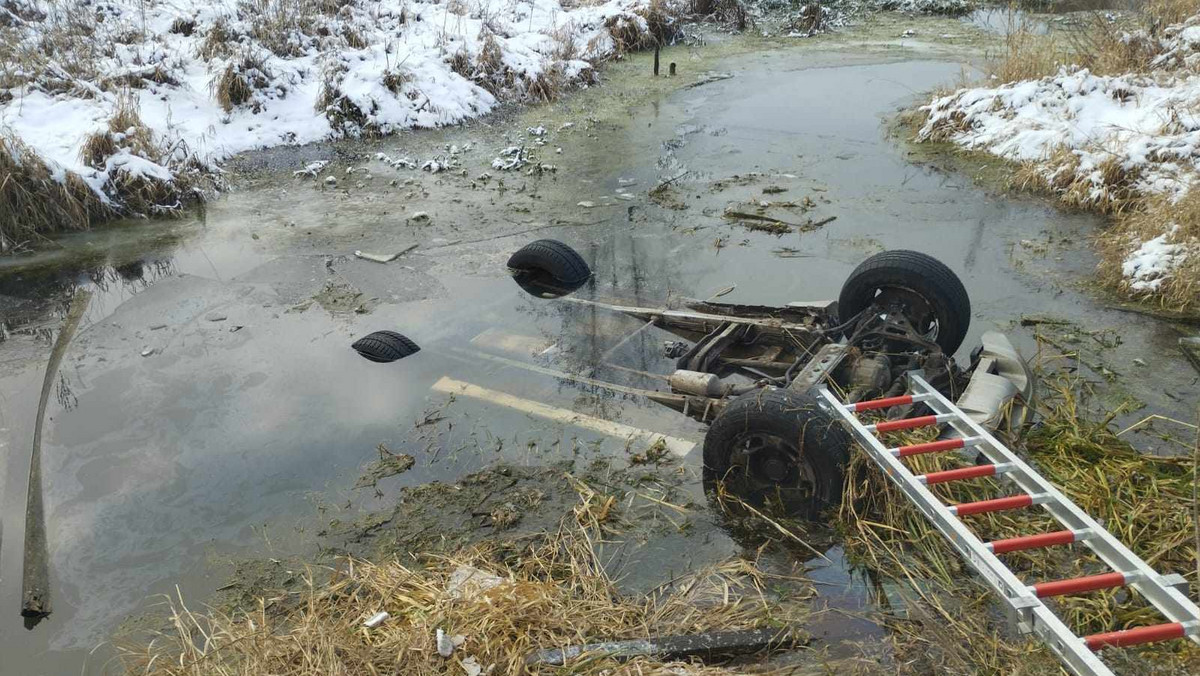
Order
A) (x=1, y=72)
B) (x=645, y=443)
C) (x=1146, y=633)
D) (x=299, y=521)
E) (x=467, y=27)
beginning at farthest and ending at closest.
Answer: (x=467, y=27) → (x=1, y=72) → (x=645, y=443) → (x=299, y=521) → (x=1146, y=633)

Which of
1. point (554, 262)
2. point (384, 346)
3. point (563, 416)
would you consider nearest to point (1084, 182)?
point (554, 262)

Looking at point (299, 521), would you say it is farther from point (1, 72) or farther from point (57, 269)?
point (1, 72)

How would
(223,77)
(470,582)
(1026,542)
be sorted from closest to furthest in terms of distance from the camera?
(1026,542), (470,582), (223,77)

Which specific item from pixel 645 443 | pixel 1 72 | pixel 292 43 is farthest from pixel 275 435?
pixel 292 43

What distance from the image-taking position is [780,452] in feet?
15.1

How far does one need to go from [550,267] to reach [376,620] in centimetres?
445

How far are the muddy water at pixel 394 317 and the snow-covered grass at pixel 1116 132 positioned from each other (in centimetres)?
49

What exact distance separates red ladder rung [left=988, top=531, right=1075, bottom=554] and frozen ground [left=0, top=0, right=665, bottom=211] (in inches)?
409

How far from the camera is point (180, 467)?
567cm

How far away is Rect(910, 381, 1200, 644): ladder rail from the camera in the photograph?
316 cm

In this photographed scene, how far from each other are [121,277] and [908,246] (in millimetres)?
8187

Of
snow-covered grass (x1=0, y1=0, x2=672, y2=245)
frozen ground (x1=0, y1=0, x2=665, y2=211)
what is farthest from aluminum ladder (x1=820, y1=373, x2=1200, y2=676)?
frozen ground (x1=0, y1=0, x2=665, y2=211)

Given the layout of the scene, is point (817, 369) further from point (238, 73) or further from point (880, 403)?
point (238, 73)

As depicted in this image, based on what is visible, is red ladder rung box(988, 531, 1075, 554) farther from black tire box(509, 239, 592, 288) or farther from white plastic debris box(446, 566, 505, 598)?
black tire box(509, 239, 592, 288)
